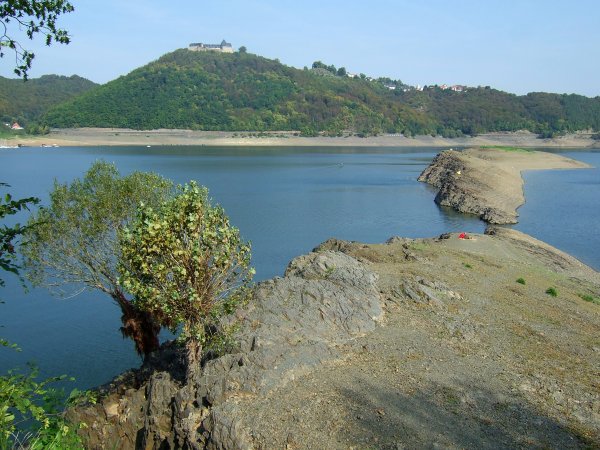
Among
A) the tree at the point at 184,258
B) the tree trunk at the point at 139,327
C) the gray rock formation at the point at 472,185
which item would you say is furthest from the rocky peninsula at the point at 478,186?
the tree at the point at 184,258

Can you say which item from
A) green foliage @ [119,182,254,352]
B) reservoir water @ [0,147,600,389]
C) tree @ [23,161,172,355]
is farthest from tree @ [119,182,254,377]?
reservoir water @ [0,147,600,389]

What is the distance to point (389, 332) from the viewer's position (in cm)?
1802

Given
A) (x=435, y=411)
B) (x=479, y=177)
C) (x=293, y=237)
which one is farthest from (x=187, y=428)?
(x=479, y=177)

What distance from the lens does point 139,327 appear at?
63.6 feet

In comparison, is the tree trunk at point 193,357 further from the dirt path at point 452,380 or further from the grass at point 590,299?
the grass at point 590,299

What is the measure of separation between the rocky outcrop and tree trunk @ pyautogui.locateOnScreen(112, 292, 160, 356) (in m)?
0.80

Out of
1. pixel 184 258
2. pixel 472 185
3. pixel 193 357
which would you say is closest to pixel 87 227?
pixel 193 357

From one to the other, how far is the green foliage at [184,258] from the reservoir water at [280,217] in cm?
968

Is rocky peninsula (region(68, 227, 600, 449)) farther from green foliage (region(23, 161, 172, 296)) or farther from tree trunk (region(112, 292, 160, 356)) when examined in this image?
green foliage (region(23, 161, 172, 296))

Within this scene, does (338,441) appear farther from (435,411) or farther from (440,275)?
(440,275)

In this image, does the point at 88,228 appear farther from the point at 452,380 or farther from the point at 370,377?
the point at 452,380

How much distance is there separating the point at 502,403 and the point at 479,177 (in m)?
74.6

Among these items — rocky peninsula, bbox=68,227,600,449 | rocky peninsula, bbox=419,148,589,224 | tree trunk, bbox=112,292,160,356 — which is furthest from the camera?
rocky peninsula, bbox=419,148,589,224

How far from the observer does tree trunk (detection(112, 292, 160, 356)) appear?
19.2 m
